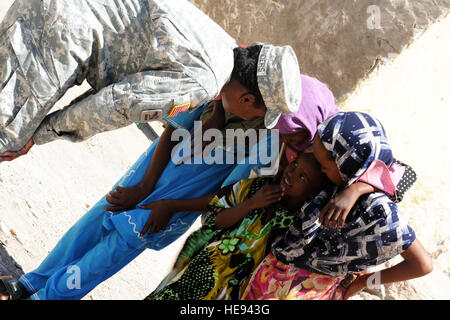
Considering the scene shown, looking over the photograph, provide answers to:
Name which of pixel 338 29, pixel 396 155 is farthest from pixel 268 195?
pixel 338 29

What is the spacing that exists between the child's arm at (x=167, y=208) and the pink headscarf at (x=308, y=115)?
0.53 meters

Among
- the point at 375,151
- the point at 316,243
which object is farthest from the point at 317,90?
the point at 316,243

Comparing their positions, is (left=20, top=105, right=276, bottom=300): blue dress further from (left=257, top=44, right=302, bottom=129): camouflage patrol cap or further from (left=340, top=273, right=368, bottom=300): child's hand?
(left=340, top=273, right=368, bottom=300): child's hand

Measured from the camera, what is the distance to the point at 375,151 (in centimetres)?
204

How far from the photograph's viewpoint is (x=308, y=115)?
2.39m

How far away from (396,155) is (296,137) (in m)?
2.06

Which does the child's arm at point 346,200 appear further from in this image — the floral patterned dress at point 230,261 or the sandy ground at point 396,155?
the sandy ground at point 396,155

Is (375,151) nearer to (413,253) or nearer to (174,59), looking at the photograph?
(413,253)

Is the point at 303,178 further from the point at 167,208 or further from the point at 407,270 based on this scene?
the point at 167,208

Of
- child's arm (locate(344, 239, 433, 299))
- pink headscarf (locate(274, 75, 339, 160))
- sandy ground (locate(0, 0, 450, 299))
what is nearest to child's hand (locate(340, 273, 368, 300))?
child's arm (locate(344, 239, 433, 299))

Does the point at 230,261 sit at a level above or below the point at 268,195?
below

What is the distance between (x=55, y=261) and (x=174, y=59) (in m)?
1.43

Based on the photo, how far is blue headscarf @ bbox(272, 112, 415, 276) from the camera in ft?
6.67

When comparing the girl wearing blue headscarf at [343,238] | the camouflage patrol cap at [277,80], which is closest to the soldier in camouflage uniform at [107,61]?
the camouflage patrol cap at [277,80]
